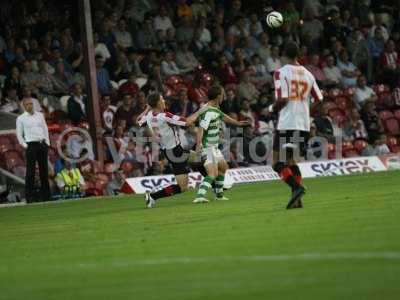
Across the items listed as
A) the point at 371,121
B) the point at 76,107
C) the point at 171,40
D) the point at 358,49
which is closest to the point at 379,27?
the point at 358,49

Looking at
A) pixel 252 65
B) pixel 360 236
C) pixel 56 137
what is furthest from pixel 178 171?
pixel 252 65

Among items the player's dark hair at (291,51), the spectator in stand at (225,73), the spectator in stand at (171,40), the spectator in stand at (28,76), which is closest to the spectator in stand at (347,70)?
the spectator in stand at (225,73)

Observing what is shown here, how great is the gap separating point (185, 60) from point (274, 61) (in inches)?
109

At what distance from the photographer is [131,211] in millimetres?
19156

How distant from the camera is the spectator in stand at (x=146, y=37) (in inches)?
1194

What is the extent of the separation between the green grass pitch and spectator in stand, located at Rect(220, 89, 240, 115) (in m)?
10.2

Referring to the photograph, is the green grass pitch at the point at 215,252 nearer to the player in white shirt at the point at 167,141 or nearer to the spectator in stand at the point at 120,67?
the player in white shirt at the point at 167,141

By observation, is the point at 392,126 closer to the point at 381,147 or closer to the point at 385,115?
the point at 385,115

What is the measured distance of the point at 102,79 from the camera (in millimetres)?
28562

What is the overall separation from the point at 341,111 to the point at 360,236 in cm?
1979

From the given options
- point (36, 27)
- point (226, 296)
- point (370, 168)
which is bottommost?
point (370, 168)

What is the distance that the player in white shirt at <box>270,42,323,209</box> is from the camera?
1630 cm

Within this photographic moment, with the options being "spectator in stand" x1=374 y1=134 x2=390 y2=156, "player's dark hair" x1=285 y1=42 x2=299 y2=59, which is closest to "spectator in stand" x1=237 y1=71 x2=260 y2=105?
"spectator in stand" x1=374 y1=134 x2=390 y2=156

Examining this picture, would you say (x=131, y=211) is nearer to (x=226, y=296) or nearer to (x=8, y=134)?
(x=8, y=134)
